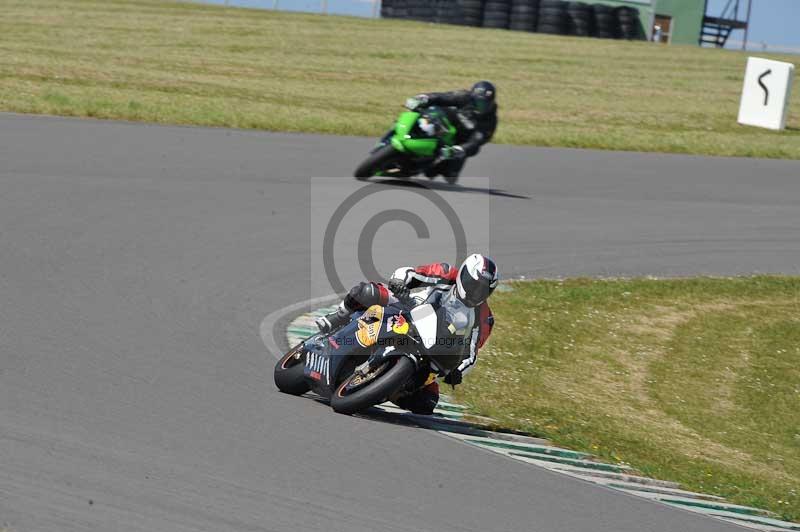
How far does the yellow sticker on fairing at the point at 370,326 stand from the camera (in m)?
7.20

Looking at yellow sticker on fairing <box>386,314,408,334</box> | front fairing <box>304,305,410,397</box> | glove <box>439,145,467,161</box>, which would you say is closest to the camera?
yellow sticker on fairing <box>386,314,408,334</box>

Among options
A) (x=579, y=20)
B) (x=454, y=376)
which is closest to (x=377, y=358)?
(x=454, y=376)

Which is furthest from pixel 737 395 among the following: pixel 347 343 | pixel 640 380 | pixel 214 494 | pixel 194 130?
pixel 194 130

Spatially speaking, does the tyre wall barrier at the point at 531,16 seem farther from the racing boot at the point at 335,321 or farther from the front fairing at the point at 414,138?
the racing boot at the point at 335,321

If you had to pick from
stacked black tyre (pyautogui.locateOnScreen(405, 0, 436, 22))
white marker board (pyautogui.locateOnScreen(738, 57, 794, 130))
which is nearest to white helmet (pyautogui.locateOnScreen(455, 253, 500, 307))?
white marker board (pyautogui.locateOnScreen(738, 57, 794, 130))

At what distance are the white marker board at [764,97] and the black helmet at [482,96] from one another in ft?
42.2

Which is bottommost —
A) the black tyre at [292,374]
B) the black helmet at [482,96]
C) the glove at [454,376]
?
the black tyre at [292,374]

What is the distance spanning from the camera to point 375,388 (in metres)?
6.94

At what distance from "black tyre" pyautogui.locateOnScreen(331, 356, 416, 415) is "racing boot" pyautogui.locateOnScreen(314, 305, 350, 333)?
517 millimetres

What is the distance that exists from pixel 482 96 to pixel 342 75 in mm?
14240

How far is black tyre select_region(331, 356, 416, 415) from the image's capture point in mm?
6922

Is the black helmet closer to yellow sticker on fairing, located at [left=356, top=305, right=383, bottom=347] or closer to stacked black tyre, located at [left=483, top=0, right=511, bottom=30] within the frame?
yellow sticker on fairing, located at [left=356, top=305, right=383, bottom=347]

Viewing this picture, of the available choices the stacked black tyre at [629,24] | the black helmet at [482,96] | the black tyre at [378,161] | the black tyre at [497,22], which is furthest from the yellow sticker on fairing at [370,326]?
the stacked black tyre at [629,24]

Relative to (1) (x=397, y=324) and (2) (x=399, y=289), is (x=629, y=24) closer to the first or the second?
(2) (x=399, y=289)
